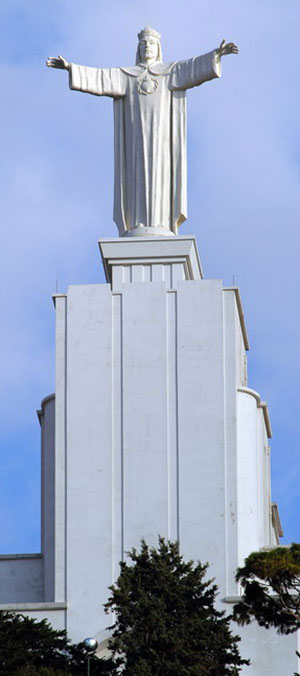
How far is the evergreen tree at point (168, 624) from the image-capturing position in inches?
1240

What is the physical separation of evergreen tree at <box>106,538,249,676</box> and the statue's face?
10.3m

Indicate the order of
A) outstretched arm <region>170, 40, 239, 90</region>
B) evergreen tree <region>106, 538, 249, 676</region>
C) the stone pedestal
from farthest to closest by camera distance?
1. outstretched arm <region>170, 40, 239, 90</region>
2. the stone pedestal
3. evergreen tree <region>106, 538, 249, 676</region>

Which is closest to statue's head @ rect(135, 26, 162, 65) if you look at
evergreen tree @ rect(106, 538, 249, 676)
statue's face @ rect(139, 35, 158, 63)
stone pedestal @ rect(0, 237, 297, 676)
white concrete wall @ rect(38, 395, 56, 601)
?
statue's face @ rect(139, 35, 158, 63)

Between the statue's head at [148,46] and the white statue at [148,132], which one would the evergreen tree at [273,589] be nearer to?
the white statue at [148,132]

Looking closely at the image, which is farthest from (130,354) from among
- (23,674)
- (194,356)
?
(23,674)

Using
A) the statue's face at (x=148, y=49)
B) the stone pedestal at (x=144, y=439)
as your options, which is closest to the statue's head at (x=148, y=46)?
the statue's face at (x=148, y=49)

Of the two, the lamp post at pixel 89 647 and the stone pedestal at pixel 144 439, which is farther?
the stone pedestal at pixel 144 439

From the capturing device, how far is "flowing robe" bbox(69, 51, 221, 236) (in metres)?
38.8

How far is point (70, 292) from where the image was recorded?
123 ft

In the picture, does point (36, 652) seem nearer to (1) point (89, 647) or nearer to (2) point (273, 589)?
(1) point (89, 647)

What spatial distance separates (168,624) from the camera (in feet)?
104

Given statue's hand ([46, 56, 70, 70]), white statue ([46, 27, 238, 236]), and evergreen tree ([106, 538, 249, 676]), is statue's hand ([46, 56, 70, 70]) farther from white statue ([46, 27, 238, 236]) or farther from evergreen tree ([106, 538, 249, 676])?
evergreen tree ([106, 538, 249, 676])

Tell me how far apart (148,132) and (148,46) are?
158 cm

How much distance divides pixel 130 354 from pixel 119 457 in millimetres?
1731
